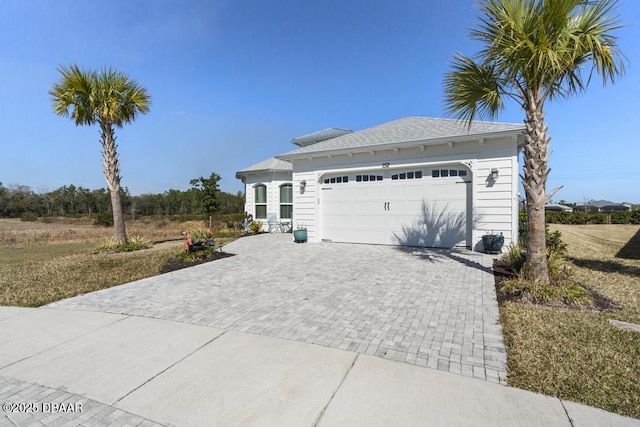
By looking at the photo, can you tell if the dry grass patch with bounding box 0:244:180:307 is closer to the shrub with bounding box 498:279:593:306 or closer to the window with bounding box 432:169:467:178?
the shrub with bounding box 498:279:593:306

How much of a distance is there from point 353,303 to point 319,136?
1447 cm

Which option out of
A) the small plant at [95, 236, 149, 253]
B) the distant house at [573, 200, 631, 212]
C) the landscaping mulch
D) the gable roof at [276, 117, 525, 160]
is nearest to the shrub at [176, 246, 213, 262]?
the landscaping mulch

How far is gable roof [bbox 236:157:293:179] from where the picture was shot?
16594mm

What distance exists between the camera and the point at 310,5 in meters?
11.8

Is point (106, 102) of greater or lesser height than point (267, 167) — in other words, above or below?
above

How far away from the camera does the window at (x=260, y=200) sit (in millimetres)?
17438

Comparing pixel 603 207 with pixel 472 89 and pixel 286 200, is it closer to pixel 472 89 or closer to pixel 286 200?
pixel 286 200

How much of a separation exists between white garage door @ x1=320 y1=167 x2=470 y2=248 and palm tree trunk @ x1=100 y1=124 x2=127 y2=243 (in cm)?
803

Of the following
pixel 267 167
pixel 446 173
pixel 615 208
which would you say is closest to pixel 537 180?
pixel 446 173

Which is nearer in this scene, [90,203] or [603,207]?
[90,203]

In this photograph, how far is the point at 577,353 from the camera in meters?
3.21

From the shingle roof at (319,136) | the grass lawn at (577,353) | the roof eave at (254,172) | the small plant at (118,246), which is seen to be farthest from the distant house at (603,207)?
the small plant at (118,246)

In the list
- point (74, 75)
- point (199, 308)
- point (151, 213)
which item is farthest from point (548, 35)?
point (151, 213)

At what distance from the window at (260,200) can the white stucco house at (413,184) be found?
16.1 feet
